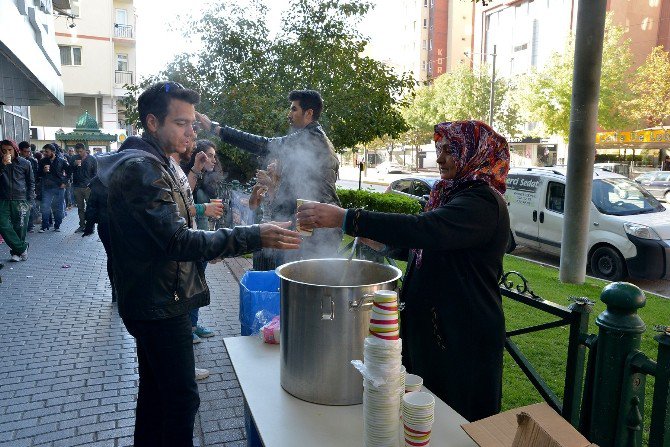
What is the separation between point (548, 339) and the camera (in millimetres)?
5066

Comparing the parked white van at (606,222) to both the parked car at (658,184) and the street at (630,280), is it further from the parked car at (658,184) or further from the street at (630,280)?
the parked car at (658,184)

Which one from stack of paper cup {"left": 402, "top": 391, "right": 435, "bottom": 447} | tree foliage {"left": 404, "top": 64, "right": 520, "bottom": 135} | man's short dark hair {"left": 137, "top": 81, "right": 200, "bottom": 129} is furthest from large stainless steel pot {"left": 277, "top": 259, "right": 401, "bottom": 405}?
tree foliage {"left": 404, "top": 64, "right": 520, "bottom": 135}

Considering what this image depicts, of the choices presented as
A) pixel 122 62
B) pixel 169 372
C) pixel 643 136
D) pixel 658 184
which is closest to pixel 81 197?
pixel 169 372

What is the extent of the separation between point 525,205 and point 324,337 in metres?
8.95

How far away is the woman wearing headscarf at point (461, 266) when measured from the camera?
6.73 ft

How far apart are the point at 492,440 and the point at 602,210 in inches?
323

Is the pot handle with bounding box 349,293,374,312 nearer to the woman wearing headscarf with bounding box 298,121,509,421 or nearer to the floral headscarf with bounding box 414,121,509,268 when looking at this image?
the woman wearing headscarf with bounding box 298,121,509,421

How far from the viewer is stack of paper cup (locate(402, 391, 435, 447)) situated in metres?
1.53

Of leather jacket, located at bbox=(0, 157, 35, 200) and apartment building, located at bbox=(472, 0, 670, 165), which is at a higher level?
apartment building, located at bbox=(472, 0, 670, 165)

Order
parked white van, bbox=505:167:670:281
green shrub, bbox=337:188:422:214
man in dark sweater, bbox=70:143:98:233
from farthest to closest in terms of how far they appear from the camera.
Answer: man in dark sweater, bbox=70:143:98:233 → green shrub, bbox=337:188:422:214 → parked white van, bbox=505:167:670:281

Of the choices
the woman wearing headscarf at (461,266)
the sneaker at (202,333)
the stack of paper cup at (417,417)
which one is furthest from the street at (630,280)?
the stack of paper cup at (417,417)

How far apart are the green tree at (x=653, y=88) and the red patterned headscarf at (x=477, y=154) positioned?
31.1 metres

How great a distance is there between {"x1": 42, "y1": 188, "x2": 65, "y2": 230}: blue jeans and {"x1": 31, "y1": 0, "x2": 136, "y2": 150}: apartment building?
61.9 ft

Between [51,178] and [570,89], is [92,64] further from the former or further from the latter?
[570,89]
